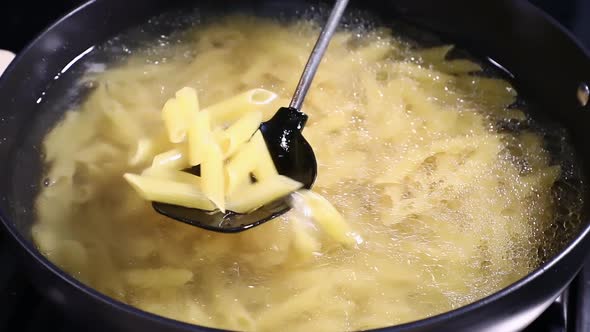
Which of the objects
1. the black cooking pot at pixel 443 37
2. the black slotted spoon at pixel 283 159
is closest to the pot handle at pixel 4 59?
the black cooking pot at pixel 443 37

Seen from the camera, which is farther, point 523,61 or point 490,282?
point 523,61

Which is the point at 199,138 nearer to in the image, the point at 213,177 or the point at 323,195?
the point at 213,177

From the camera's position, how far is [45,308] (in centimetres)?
100

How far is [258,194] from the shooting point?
944mm

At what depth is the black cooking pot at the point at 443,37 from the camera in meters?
0.72

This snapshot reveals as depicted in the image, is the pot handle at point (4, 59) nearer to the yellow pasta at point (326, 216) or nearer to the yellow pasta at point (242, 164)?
the yellow pasta at point (242, 164)

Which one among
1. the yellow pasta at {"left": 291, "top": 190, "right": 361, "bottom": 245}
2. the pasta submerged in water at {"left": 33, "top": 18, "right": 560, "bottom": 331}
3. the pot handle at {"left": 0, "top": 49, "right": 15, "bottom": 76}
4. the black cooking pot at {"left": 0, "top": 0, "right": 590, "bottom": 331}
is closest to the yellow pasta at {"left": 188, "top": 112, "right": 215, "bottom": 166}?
the pasta submerged in water at {"left": 33, "top": 18, "right": 560, "bottom": 331}

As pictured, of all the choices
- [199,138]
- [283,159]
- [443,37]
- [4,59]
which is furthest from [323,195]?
[4,59]

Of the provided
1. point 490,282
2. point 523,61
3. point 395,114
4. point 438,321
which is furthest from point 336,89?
point 438,321

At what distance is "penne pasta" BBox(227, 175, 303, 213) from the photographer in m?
0.95

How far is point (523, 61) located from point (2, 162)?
882 mm

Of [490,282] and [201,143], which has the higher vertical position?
[201,143]

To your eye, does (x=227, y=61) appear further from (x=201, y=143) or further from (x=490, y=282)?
(x=490, y=282)

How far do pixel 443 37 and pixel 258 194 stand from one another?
0.57m
